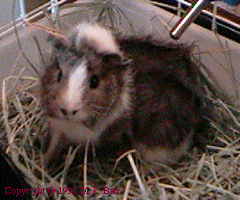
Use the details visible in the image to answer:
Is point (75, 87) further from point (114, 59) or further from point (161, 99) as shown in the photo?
point (161, 99)

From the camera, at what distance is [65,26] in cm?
145

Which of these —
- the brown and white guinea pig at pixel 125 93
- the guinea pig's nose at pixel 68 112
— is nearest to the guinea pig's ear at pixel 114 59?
the brown and white guinea pig at pixel 125 93

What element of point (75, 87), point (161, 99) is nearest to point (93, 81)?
point (75, 87)

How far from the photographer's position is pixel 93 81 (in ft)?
3.29

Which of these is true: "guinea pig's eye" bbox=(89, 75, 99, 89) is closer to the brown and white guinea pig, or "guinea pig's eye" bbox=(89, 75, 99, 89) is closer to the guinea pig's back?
the brown and white guinea pig

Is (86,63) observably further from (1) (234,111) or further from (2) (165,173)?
(1) (234,111)

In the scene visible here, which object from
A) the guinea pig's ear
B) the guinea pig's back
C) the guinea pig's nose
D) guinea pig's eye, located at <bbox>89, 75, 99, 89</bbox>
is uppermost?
the guinea pig's ear

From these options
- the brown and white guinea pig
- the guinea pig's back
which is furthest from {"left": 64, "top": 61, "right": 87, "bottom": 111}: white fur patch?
the guinea pig's back

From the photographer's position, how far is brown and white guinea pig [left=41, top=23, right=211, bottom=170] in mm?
1003

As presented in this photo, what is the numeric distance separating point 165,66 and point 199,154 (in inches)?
11.0

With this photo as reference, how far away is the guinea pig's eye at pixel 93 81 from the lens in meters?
1.00

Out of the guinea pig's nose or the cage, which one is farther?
the cage

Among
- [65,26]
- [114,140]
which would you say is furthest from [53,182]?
[65,26]

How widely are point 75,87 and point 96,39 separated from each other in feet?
0.54
